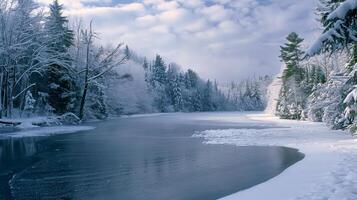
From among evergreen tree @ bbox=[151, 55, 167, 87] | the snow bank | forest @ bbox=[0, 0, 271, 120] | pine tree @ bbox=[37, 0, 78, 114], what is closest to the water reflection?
the snow bank

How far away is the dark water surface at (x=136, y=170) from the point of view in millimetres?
9344

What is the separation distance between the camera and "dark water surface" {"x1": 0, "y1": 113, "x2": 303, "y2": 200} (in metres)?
9.34

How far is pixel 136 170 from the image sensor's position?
12.4 metres

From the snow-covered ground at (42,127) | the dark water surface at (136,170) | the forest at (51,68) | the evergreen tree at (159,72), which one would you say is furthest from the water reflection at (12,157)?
the evergreen tree at (159,72)

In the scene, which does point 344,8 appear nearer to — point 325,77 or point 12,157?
point 12,157

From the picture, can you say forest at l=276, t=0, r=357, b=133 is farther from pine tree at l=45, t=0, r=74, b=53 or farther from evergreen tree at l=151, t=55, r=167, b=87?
evergreen tree at l=151, t=55, r=167, b=87

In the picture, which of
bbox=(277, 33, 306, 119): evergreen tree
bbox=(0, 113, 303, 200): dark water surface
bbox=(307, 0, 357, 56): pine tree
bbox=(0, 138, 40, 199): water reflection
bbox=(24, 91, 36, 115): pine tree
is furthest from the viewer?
bbox=(277, 33, 306, 119): evergreen tree

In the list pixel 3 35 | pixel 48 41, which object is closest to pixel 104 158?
pixel 3 35

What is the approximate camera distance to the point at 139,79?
99.9m

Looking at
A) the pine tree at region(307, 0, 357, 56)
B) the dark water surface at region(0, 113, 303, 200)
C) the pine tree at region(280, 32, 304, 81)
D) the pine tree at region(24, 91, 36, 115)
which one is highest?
the pine tree at region(280, 32, 304, 81)

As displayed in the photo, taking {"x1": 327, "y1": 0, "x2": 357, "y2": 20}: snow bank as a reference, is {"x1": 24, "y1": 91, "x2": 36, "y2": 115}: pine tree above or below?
below

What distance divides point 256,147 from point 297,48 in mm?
36924

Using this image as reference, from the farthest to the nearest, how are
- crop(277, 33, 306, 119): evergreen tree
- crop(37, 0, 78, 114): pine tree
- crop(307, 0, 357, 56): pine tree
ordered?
crop(277, 33, 306, 119): evergreen tree < crop(37, 0, 78, 114): pine tree < crop(307, 0, 357, 56): pine tree

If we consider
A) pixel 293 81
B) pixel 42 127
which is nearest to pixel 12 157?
pixel 42 127
